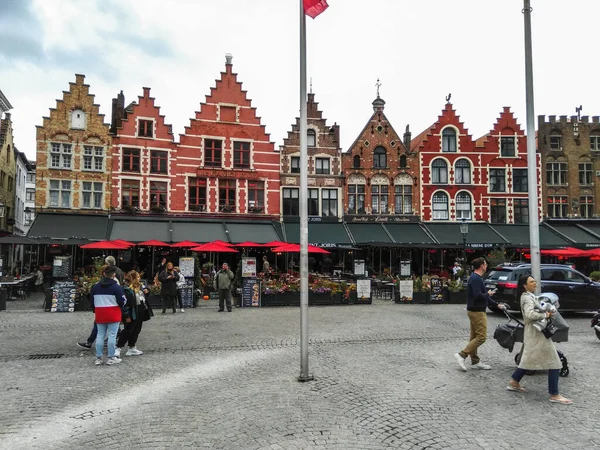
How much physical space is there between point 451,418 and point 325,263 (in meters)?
23.8

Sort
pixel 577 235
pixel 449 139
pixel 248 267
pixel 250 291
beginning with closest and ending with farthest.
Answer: pixel 250 291 < pixel 248 267 < pixel 577 235 < pixel 449 139

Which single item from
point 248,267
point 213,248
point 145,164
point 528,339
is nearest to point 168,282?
point 248,267

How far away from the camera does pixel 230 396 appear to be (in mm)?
6168

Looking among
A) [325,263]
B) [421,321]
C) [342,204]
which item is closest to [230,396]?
[421,321]

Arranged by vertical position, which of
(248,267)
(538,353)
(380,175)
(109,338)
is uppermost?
(380,175)

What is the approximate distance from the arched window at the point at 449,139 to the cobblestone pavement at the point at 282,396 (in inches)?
933

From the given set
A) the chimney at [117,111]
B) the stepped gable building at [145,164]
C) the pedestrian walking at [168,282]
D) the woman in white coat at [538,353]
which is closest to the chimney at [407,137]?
the stepped gable building at [145,164]

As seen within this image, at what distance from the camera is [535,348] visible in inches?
239

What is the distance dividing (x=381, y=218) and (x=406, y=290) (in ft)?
42.9

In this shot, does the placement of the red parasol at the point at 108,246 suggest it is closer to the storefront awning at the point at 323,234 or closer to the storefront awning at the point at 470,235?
the storefront awning at the point at 323,234

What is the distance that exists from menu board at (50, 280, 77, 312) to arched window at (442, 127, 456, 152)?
26572mm

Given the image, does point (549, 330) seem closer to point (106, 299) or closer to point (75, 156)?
point (106, 299)

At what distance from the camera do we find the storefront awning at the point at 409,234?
2895 cm

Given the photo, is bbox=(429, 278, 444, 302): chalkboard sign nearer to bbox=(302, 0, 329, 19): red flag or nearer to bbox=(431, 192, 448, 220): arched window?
bbox=(302, 0, 329, 19): red flag
